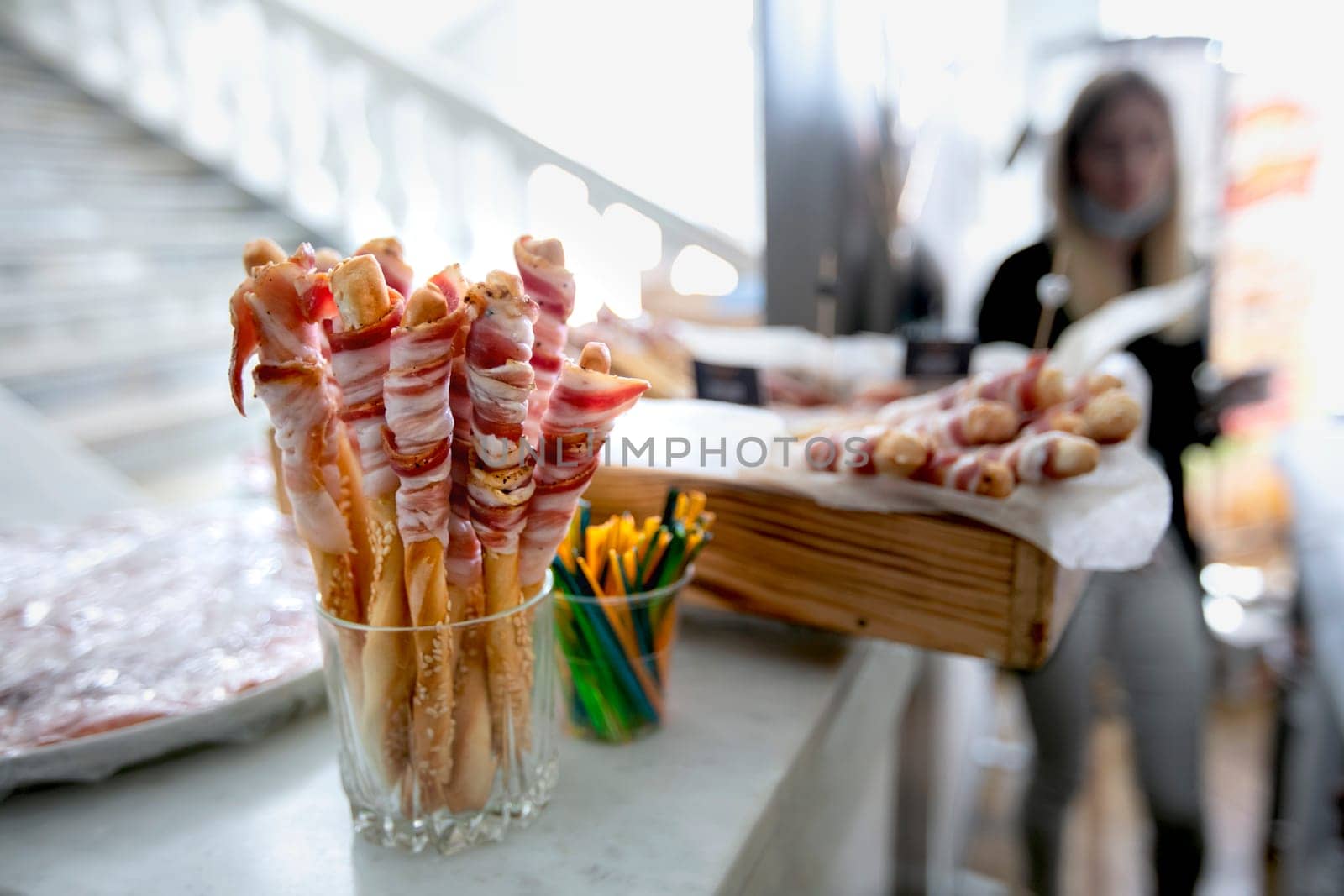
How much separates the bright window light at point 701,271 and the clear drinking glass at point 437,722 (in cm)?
221

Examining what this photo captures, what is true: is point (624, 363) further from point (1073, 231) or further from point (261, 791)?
point (1073, 231)

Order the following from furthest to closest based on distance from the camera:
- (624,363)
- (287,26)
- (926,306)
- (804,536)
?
(287,26) → (926,306) → (624,363) → (804,536)

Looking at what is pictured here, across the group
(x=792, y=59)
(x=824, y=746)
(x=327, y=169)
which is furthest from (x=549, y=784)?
(x=327, y=169)

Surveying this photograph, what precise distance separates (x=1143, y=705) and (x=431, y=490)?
4.37ft

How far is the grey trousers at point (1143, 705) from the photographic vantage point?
1368mm

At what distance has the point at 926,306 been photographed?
313cm

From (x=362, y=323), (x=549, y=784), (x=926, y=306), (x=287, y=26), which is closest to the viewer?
(x=362, y=323)

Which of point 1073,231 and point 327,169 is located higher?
point 327,169

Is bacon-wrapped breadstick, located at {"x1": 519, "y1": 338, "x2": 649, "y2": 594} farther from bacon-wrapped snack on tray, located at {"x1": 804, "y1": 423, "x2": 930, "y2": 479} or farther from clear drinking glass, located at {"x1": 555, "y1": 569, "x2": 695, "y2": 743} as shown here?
bacon-wrapped snack on tray, located at {"x1": 804, "y1": 423, "x2": 930, "y2": 479}

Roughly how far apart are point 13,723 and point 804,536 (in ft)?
1.99

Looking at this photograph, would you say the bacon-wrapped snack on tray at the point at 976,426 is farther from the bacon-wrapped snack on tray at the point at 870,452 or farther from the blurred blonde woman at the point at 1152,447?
the blurred blonde woman at the point at 1152,447

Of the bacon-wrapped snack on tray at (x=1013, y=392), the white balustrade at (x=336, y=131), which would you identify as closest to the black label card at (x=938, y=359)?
the bacon-wrapped snack on tray at (x=1013, y=392)

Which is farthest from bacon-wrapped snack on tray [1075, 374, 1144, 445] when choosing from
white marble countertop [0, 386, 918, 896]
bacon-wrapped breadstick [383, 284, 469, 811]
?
bacon-wrapped breadstick [383, 284, 469, 811]

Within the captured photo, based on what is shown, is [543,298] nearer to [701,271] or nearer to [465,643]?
[465,643]
